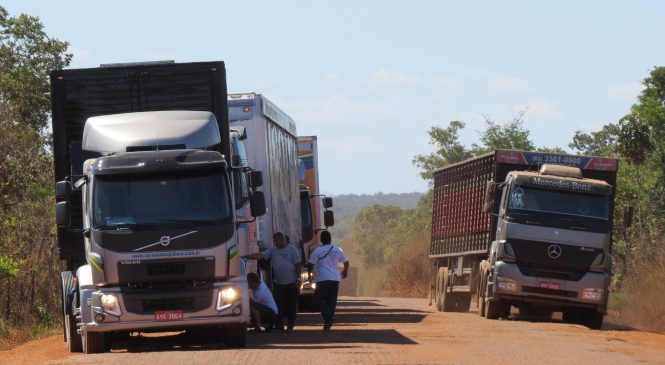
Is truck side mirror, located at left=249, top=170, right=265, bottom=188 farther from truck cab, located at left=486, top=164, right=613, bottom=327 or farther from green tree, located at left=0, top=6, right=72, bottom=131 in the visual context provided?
green tree, located at left=0, top=6, right=72, bottom=131

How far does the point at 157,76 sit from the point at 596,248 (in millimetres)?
11155

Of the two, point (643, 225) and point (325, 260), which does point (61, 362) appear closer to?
point (325, 260)

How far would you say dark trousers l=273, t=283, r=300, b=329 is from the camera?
2269 cm

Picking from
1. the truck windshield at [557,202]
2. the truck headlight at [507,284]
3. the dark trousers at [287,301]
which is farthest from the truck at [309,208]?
the dark trousers at [287,301]

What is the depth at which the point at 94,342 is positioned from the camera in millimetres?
18625

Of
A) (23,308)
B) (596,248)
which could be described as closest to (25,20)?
(23,308)

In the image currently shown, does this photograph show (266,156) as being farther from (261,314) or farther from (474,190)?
(474,190)

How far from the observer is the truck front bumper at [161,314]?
18000 millimetres

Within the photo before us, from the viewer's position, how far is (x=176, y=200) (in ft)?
59.4

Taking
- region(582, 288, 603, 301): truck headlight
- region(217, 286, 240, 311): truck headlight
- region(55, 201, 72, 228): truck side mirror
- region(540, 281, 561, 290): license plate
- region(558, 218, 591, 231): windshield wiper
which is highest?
region(55, 201, 72, 228): truck side mirror

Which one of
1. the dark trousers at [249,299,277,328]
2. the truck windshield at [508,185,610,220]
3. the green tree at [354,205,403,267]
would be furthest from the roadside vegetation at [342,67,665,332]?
the green tree at [354,205,403,267]

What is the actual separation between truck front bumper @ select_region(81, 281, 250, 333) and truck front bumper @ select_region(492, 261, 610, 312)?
35.2 ft

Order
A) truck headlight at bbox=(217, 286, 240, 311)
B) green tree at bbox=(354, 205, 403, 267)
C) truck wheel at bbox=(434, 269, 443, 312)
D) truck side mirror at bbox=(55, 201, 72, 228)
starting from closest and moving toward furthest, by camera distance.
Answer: truck headlight at bbox=(217, 286, 240, 311) → truck side mirror at bbox=(55, 201, 72, 228) → truck wheel at bbox=(434, 269, 443, 312) → green tree at bbox=(354, 205, 403, 267)

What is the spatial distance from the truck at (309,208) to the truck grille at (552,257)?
460cm
